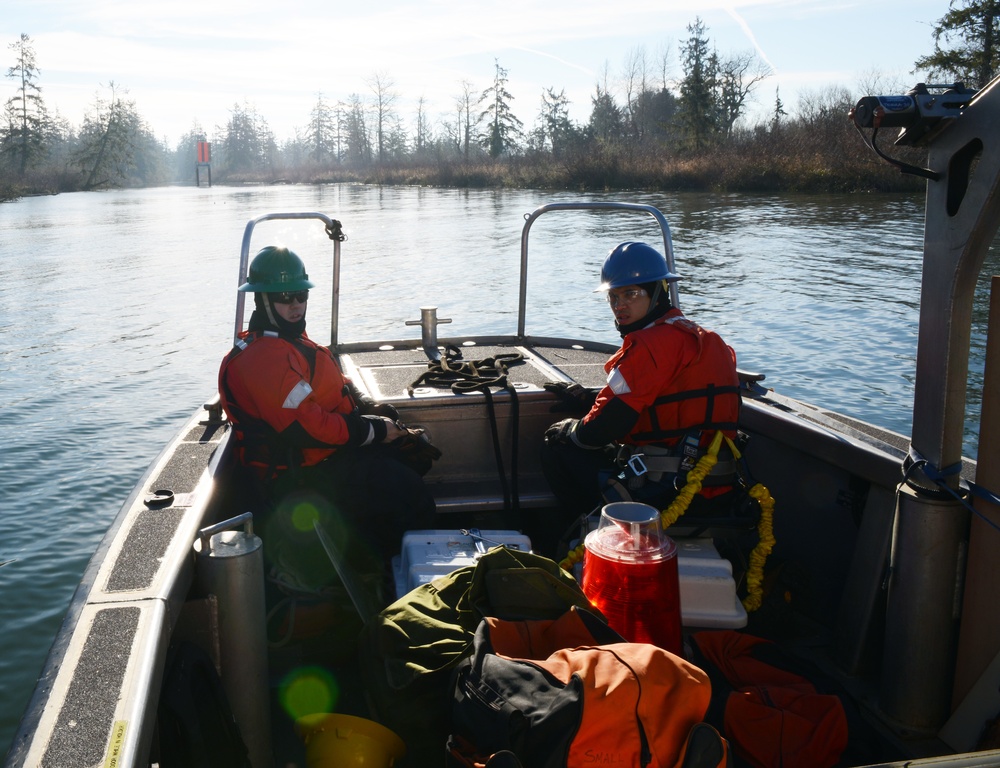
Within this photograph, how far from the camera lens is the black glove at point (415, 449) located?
323 centimetres

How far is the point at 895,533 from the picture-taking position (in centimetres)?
218

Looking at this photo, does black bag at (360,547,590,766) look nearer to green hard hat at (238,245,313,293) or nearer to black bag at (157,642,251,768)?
black bag at (157,642,251,768)

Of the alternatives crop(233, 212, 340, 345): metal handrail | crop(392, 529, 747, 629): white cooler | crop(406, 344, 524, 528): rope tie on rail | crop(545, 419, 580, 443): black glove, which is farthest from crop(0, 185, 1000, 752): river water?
crop(545, 419, 580, 443): black glove

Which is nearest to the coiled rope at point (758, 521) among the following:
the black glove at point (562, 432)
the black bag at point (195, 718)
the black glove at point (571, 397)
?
the black glove at point (562, 432)

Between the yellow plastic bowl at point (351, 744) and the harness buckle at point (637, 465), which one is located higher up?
the harness buckle at point (637, 465)

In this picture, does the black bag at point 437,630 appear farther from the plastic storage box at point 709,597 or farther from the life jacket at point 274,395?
the life jacket at point 274,395

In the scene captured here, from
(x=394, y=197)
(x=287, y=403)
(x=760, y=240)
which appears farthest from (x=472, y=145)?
(x=287, y=403)

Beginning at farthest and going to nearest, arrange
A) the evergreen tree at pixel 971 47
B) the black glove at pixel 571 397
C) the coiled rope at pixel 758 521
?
the evergreen tree at pixel 971 47
the black glove at pixel 571 397
the coiled rope at pixel 758 521

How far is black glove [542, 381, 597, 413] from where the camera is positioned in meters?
3.51

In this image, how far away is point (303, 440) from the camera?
9.61ft

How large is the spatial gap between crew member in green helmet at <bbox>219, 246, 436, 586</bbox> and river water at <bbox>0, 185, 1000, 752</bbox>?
1636 millimetres

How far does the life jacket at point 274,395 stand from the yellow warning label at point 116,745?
142 cm

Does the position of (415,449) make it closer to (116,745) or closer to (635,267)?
(635,267)

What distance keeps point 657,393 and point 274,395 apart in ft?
3.95
